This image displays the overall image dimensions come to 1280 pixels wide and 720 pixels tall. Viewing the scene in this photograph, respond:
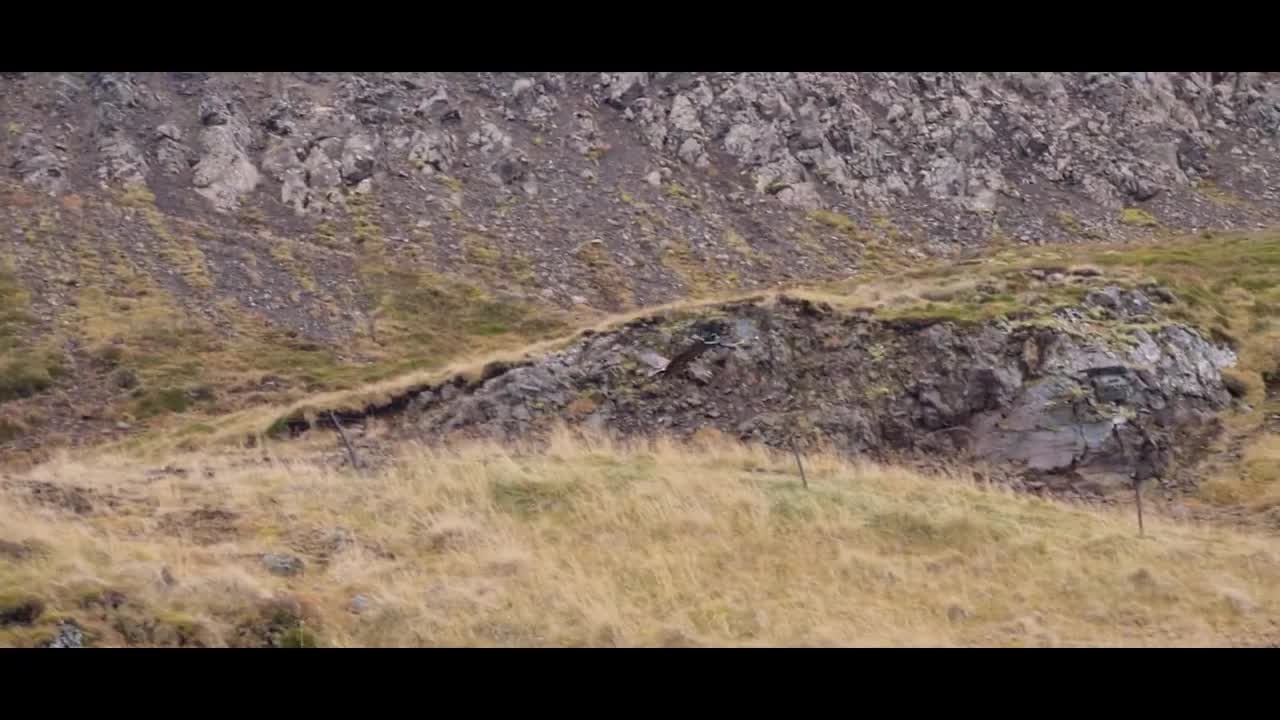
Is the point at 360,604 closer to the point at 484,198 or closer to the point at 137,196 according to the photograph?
the point at 484,198

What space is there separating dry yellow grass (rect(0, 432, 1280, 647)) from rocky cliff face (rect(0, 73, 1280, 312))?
22.8 m

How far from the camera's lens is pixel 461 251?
3947 centimetres

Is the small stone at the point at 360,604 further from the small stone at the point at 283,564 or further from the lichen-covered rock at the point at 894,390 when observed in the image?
the lichen-covered rock at the point at 894,390

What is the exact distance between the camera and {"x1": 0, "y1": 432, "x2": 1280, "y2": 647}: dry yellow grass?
9.84 metres

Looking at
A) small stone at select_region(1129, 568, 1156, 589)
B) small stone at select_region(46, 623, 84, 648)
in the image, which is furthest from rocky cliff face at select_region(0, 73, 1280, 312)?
small stone at select_region(46, 623, 84, 648)

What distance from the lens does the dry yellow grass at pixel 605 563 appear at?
388 inches

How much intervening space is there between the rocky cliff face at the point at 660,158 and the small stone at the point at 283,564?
2585 centimetres

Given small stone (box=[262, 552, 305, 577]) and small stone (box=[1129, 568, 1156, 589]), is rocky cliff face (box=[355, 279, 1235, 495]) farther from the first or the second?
small stone (box=[262, 552, 305, 577])

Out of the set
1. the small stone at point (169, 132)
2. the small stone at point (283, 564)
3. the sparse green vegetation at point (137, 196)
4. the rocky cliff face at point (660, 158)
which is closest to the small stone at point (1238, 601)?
the small stone at point (283, 564)

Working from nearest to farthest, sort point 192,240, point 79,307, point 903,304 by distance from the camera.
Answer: point 903,304 → point 79,307 → point 192,240

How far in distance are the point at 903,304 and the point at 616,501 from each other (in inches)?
575

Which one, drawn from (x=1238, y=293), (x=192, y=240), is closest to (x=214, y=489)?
(x=192, y=240)
